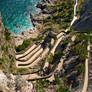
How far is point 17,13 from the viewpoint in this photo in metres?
135

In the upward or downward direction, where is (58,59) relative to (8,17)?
downward

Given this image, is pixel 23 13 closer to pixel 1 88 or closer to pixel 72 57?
pixel 72 57

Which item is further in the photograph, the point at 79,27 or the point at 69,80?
the point at 79,27

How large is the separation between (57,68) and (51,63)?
17.9 ft

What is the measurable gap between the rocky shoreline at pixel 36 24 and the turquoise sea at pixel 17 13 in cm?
404

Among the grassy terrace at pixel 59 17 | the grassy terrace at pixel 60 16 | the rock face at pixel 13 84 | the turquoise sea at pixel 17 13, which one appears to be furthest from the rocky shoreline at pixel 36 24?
the rock face at pixel 13 84

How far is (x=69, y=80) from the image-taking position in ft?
170

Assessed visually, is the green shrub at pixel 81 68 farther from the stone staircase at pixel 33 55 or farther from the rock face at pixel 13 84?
the rock face at pixel 13 84

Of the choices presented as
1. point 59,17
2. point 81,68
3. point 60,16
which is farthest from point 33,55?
point 60,16

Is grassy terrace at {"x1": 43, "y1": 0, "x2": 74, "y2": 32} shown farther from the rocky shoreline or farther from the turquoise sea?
the turquoise sea

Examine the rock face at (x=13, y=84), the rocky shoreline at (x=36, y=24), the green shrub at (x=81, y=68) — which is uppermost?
the rocky shoreline at (x=36, y=24)

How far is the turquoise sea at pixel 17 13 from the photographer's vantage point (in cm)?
11731

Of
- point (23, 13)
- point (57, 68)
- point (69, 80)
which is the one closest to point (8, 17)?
point (23, 13)

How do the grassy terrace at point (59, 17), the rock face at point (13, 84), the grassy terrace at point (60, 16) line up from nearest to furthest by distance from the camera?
the rock face at point (13, 84)
the grassy terrace at point (59, 17)
the grassy terrace at point (60, 16)
